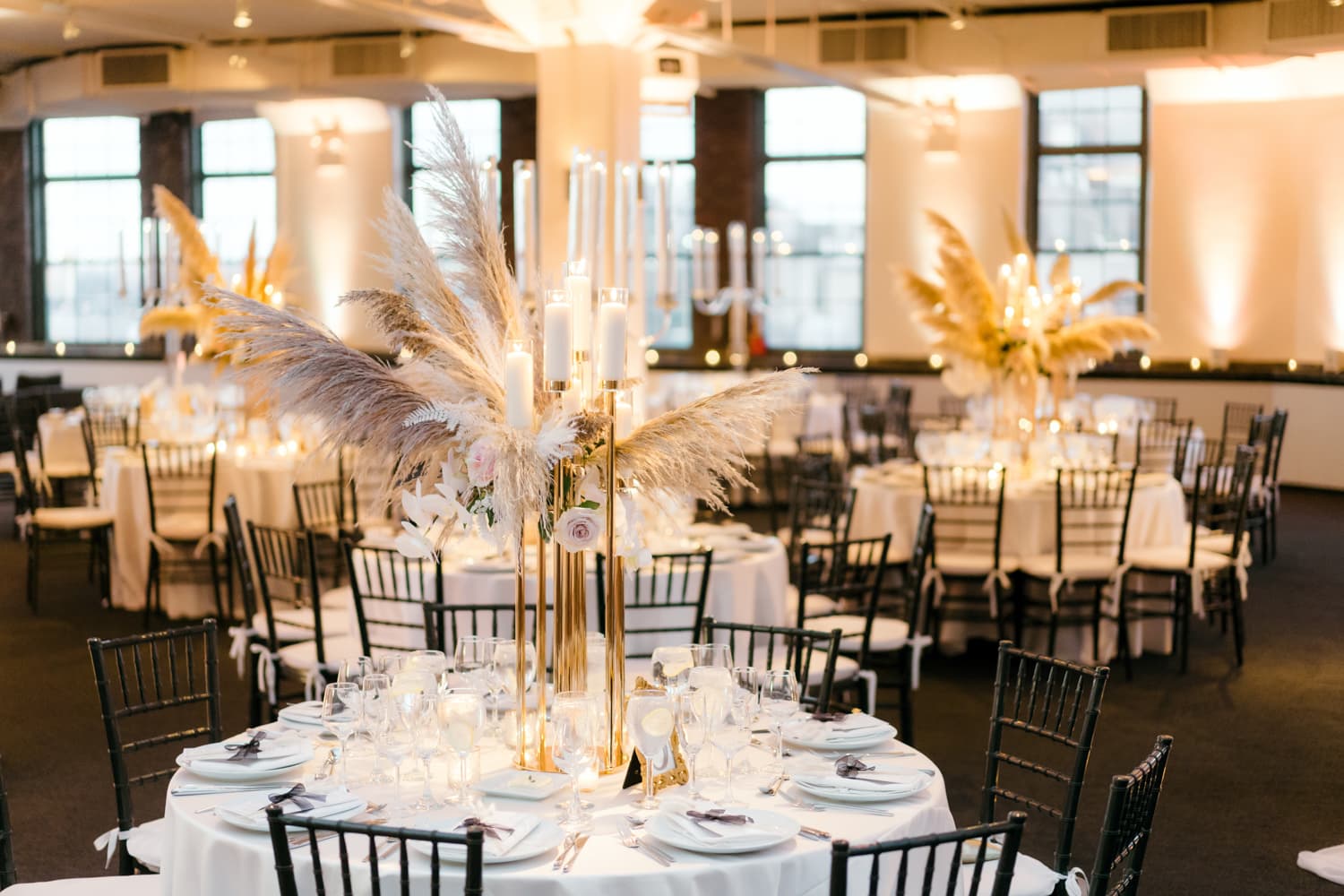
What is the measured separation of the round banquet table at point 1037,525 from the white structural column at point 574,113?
1924mm

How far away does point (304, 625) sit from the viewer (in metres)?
5.49

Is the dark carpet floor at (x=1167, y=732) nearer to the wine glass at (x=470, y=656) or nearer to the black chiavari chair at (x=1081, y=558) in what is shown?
the black chiavari chair at (x=1081, y=558)

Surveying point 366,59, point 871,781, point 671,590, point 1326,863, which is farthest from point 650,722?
point 366,59

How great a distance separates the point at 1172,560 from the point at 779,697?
14.9 feet

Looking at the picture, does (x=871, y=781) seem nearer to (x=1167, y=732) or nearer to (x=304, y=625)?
(x=304, y=625)

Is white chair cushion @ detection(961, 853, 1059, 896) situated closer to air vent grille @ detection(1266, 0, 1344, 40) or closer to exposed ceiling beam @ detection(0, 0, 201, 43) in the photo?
exposed ceiling beam @ detection(0, 0, 201, 43)

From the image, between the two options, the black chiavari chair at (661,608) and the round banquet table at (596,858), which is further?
the black chiavari chair at (661,608)

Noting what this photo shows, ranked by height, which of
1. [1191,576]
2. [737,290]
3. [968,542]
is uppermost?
[737,290]

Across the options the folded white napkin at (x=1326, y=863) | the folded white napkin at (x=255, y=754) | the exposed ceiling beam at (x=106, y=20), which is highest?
the exposed ceiling beam at (x=106, y=20)

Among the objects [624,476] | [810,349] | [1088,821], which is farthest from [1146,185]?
[624,476]

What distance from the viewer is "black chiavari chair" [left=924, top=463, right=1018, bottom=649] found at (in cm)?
703

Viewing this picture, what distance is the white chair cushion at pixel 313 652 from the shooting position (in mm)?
5145

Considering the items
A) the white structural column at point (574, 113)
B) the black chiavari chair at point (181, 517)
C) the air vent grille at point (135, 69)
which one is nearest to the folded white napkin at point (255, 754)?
the white structural column at point (574, 113)

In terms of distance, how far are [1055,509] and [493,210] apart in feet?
15.3
